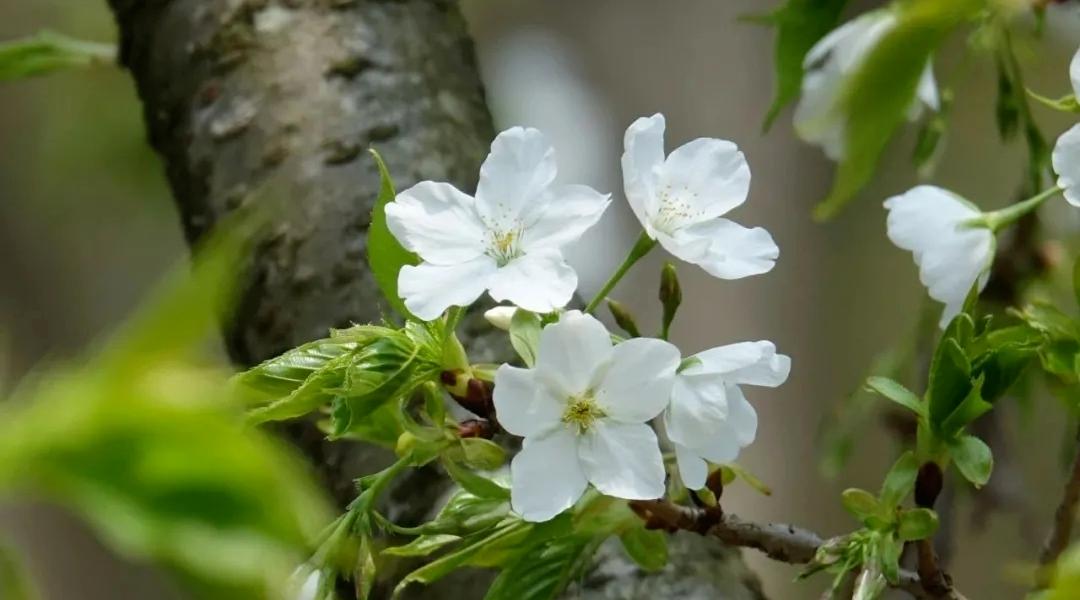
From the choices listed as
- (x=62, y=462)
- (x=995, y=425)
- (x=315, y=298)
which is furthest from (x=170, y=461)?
(x=995, y=425)

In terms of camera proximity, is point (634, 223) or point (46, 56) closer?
point (46, 56)

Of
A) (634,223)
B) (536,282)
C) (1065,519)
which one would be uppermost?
(536,282)

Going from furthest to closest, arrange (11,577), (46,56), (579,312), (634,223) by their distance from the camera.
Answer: (634,223)
(46,56)
(579,312)
(11,577)

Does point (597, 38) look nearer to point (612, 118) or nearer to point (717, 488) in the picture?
point (612, 118)

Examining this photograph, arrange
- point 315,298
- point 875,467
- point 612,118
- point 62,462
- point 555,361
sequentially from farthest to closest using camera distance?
point 612,118 → point 875,467 → point 315,298 → point 555,361 → point 62,462

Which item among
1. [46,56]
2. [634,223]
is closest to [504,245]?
[46,56]

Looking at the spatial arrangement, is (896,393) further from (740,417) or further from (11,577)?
(11,577)

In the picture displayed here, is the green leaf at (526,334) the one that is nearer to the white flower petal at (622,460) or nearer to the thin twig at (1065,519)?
the white flower petal at (622,460)

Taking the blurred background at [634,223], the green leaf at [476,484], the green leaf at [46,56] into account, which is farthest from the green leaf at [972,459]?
the blurred background at [634,223]
